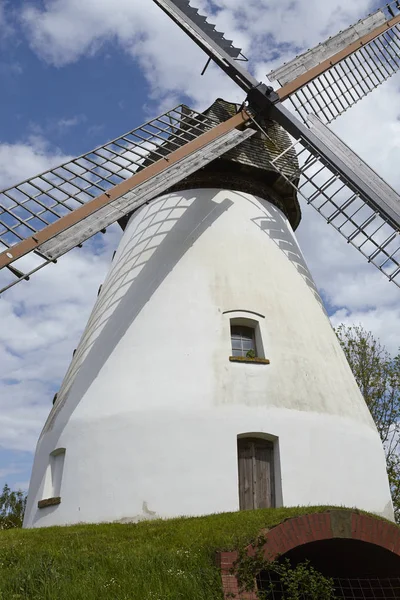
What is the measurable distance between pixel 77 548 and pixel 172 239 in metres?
5.74

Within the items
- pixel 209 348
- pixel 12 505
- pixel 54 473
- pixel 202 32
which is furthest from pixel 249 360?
pixel 12 505

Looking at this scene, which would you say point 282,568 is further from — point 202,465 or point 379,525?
point 202,465

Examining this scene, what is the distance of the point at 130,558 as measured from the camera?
558 cm

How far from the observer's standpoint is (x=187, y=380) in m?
8.24

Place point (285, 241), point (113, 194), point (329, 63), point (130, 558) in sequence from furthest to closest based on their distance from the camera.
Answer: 1. point (329, 63)
2. point (285, 241)
3. point (113, 194)
4. point (130, 558)

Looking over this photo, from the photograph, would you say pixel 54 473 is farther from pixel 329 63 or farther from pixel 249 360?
pixel 329 63

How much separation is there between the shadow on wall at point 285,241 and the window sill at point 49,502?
19.0 feet

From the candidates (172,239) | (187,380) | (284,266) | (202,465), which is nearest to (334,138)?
(284,266)

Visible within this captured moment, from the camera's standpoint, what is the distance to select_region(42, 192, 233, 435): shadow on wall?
9133 mm

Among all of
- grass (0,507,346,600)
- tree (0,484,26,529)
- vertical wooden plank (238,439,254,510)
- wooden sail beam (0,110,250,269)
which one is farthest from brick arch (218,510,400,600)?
tree (0,484,26,529)

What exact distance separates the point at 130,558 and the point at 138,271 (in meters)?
5.41

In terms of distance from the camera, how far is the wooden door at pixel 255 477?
8.02 meters

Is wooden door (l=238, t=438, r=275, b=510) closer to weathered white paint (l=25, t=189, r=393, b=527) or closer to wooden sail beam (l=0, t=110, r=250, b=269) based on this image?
weathered white paint (l=25, t=189, r=393, b=527)

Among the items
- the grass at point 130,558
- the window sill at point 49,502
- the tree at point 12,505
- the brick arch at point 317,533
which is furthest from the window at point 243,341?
the tree at point 12,505
